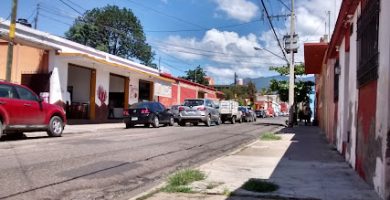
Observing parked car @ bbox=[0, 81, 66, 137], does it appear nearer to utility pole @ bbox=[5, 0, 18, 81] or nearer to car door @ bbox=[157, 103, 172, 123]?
utility pole @ bbox=[5, 0, 18, 81]

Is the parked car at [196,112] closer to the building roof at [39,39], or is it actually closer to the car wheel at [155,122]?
the car wheel at [155,122]

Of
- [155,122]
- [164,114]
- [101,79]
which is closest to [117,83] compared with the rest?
[101,79]

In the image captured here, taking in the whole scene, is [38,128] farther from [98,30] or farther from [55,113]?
[98,30]

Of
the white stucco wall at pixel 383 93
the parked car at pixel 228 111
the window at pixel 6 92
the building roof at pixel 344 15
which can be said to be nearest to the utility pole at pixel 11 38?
the window at pixel 6 92

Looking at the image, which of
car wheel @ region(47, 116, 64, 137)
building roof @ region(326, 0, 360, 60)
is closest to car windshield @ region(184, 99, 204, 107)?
car wheel @ region(47, 116, 64, 137)

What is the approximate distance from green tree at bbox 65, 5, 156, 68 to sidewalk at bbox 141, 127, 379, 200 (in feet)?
206

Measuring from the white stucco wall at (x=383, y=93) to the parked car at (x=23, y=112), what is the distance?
1126cm

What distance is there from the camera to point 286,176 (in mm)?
9156

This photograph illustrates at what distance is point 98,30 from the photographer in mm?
75188

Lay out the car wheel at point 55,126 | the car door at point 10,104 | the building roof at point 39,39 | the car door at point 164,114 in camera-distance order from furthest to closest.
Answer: the car door at point 164,114 → the building roof at point 39,39 → the car wheel at point 55,126 → the car door at point 10,104

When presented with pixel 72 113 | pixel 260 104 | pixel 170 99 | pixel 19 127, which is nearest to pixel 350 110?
pixel 19 127

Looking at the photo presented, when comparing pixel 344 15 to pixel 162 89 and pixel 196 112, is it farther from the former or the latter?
pixel 162 89

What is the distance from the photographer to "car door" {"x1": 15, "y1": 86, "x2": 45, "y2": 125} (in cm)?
1544

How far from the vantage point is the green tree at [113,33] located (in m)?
73.8
